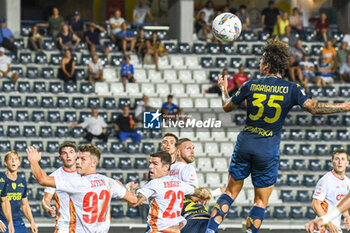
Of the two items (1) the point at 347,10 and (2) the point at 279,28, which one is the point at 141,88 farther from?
(1) the point at 347,10

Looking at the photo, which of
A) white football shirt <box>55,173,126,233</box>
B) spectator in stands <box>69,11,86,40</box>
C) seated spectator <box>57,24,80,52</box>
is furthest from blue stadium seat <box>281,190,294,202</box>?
white football shirt <box>55,173,126,233</box>

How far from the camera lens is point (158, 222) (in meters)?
8.09

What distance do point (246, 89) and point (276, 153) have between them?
2.41 ft

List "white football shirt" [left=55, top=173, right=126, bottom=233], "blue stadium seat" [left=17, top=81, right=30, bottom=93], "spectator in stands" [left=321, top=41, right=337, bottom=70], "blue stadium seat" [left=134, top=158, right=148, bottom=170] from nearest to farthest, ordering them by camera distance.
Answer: "white football shirt" [left=55, top=173, right=126, bottom=233], "blue stadium seat" [left=134, top=158, right=148, bottom=170], "blue stadium seat" [left=17, top=81, right=30, bottom=93], "spectator in stands" [left=321, top=41, right=337, bottom=70]

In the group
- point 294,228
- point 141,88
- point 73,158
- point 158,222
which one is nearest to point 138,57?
point 141,88

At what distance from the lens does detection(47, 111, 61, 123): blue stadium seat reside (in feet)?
63.0

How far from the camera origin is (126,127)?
18906mm

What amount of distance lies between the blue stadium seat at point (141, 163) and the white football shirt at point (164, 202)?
10.5m

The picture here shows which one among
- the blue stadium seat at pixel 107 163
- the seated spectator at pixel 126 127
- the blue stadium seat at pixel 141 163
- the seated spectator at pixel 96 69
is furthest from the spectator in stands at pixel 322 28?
the blue stadium seat at pixel 107 163

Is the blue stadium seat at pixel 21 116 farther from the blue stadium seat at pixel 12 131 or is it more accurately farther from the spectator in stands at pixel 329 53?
the spectator in stands at pixel 329 53

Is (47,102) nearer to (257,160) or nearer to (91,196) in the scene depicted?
(91,196)

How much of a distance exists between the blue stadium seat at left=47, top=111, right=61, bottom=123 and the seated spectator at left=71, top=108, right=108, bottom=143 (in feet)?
2.76

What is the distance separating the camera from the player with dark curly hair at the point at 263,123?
7.52 meters

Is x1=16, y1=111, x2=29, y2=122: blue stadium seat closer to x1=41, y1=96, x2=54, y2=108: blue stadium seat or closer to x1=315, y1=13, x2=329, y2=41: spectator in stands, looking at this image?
x1=41, y1=96, x2=54, y2=108: blue stadium seat
